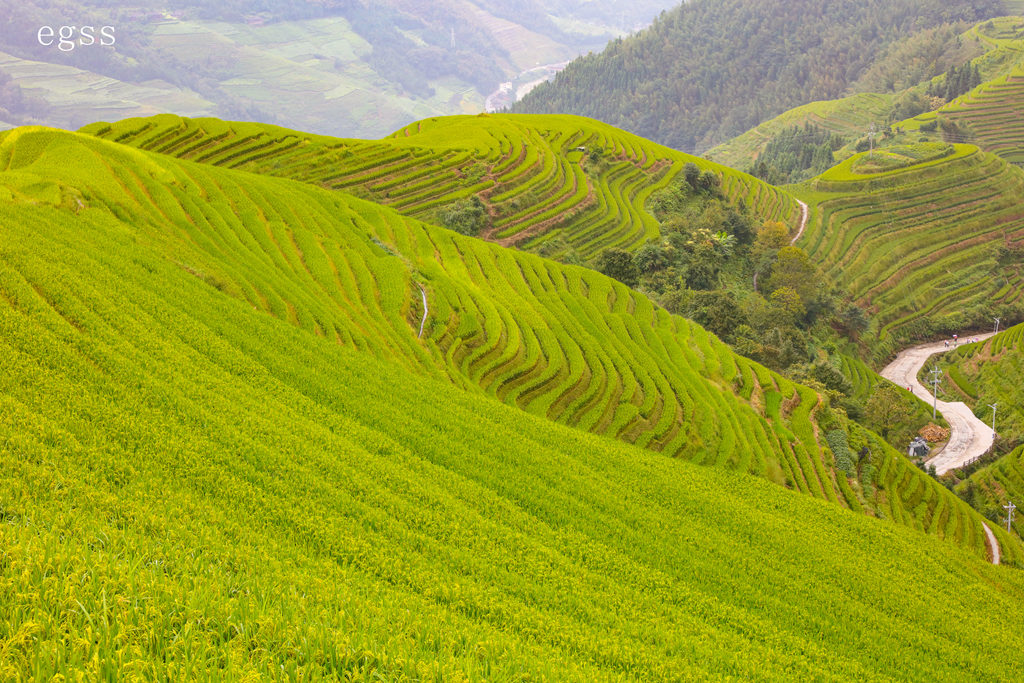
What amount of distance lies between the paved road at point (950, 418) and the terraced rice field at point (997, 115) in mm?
47050

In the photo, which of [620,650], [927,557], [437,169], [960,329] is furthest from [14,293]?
[960,329]

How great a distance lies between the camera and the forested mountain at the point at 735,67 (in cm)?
17162

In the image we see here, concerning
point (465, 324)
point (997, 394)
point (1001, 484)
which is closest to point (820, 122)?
point (997, 394)

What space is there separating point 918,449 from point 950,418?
25.0 ft

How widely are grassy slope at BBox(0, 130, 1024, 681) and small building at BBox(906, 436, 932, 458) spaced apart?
28.3m

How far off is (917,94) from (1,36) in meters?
190

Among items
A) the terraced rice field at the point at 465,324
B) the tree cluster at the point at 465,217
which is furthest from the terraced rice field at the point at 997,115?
the terraced rice field at the point at 465,324

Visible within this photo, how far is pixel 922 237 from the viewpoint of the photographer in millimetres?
73188

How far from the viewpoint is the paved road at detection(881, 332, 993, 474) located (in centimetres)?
4462

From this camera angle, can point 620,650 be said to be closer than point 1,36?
Yes

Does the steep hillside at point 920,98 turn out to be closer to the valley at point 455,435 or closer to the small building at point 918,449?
the valley at point 455,435

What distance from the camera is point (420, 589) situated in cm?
995

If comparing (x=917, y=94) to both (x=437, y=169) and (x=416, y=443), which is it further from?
(x=416, y=443)

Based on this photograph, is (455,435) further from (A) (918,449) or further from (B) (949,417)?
(B) (949,417)
